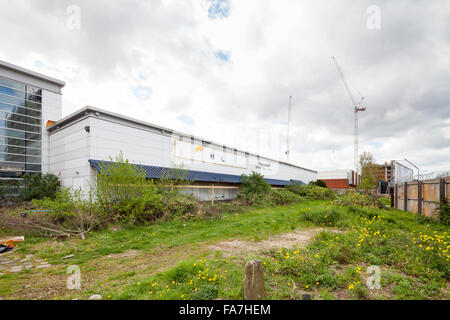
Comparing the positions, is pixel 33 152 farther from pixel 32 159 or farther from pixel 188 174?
pixel 188 174

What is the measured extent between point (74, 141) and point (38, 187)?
3762mm

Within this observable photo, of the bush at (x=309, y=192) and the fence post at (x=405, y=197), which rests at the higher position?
the fence post at (x=405, y=197)

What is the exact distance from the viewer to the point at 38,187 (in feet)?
41.9

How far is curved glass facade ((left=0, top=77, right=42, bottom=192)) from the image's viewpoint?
46.1 ft

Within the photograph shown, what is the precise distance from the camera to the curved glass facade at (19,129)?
14047 mm

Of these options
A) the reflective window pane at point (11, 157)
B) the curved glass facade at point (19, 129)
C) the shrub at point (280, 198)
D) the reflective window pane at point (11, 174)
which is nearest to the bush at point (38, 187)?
the curved glass facade at point (19, 129)

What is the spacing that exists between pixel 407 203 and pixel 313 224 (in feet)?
25.6

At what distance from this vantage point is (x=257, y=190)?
18.4 metres

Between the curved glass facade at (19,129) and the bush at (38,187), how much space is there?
1349 mm

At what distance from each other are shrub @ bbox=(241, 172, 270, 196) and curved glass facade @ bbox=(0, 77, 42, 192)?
51.7ft

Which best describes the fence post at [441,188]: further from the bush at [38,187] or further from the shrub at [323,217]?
the bush at [38,187]

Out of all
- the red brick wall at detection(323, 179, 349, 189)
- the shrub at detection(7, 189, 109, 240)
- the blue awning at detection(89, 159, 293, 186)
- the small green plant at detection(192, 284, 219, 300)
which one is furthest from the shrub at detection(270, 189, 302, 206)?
the red brick wall at detection(323, 179, 349, 189)

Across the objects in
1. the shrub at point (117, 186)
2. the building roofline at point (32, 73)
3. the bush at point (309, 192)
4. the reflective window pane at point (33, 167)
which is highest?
the building roofline at point (32, 73)

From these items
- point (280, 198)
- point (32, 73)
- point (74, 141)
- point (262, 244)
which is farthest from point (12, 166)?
point (280, 198)
